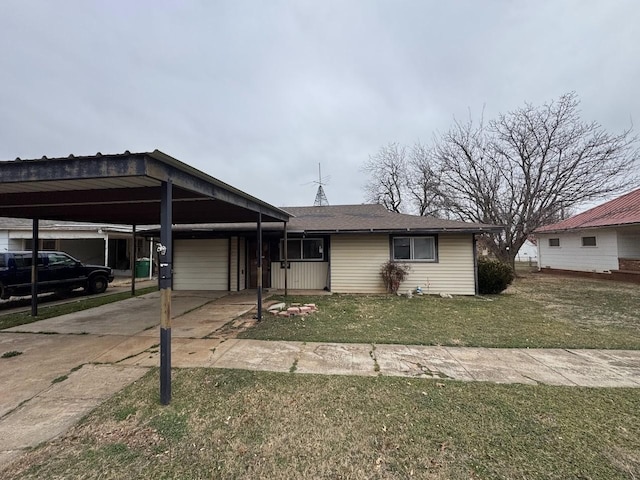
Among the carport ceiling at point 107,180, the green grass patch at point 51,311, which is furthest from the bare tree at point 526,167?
the green grass patch at point 51,311

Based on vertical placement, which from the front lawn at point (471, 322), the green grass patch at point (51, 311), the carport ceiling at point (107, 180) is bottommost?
the front lawn at point (471, 322)

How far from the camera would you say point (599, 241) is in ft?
49.3

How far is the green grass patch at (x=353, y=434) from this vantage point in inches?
84.4

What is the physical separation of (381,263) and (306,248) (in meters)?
2.86

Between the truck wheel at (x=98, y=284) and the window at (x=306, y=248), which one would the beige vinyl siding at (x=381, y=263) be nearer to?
the window at (x=306, y=248)

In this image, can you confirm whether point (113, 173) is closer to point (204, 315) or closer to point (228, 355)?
point (228, 355)

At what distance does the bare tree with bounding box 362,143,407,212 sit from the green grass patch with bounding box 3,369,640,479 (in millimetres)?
26239

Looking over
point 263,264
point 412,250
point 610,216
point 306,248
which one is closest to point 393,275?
point 412,250

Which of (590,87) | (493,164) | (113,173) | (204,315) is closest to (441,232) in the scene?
(204,315)

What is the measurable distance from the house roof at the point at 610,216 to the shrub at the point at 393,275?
1067 cm

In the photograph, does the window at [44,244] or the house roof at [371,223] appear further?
the window at [44,244]

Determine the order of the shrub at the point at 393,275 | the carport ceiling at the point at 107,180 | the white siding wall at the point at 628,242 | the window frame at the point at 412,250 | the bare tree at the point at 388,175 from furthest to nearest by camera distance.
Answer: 1. the bare tree at the point at 388,175
2. the white siding wall at the point at 628,242
3. the window frame at the point at 412,250
4. the shrub at the point at 393,275
5. the carport ceiling at the point at 107,180

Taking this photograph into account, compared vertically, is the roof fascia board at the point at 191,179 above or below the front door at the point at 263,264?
above

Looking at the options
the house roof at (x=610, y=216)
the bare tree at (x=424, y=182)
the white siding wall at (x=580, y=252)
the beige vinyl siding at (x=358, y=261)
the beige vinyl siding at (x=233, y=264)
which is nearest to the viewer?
the beige vinyl siding at (x=358, y=261)
